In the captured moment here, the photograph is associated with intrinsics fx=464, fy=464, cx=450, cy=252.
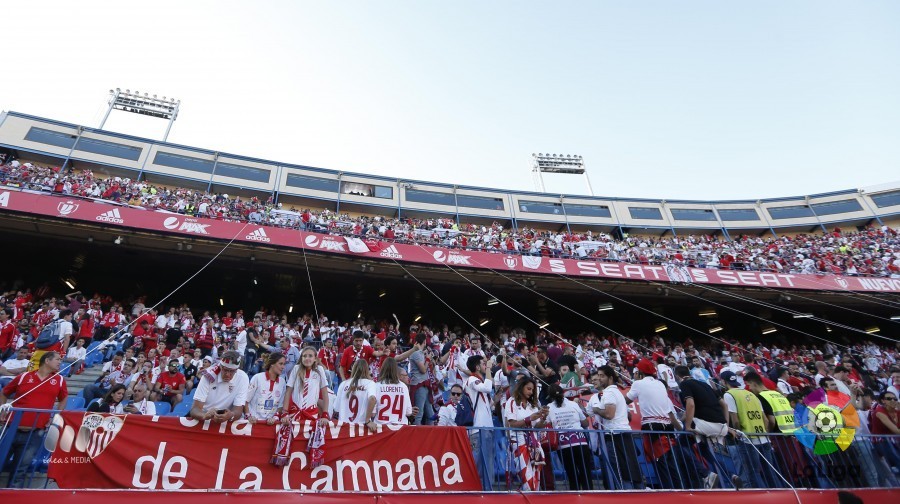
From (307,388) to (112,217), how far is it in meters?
14.6

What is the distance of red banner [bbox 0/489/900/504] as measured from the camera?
3842 mm

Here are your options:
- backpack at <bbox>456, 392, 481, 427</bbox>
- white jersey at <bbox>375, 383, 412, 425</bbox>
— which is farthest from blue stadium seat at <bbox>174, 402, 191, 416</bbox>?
backpack at <bbox>456, 392, 481, 427</bbox>

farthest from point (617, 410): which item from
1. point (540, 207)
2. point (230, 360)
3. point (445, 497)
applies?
point (540, 207)

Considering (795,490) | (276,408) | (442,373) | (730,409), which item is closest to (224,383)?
(276,408)

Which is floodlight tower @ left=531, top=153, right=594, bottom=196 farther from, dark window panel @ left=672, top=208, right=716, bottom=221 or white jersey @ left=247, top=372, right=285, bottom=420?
white jersey @ left=247, top=372, right=285, bottom=420

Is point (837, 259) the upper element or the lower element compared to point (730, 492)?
upper

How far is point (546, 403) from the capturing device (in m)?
6.50

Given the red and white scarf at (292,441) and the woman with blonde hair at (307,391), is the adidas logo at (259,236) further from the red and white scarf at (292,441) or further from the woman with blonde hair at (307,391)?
the red and white scarf at (292,441)

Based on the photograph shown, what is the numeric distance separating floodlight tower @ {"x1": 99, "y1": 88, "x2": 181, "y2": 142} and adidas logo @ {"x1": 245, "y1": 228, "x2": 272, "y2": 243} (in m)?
22.8

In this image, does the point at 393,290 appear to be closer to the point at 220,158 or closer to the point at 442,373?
the point at 442,373

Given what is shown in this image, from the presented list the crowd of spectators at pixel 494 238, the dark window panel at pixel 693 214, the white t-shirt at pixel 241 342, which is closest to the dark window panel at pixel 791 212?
the crowd of spectators at pixel 494 238

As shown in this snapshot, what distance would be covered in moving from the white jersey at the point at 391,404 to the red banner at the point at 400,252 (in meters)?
12.2

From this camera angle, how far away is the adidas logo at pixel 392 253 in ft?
58.4

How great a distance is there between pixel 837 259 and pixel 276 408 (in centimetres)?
3024
